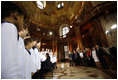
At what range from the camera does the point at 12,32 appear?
573 millimetres

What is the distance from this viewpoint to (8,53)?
511mm

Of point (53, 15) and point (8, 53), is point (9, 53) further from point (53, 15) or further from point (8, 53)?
point (53, 15)

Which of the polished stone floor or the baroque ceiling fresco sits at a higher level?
the baroque ceiling fresco

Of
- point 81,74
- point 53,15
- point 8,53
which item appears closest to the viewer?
point 8,53

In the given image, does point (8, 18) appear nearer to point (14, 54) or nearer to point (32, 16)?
point (14, 54)

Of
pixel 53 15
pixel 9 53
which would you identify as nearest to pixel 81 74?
pixel 9 53

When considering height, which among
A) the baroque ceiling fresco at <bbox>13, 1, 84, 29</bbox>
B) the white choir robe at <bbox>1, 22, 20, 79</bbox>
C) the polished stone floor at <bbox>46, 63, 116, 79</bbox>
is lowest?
the polished stone floor at <bbox>46, 63, 116, 79</bbox>

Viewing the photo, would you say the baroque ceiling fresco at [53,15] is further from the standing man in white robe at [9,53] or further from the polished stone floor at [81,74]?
the standing man in white robe at [9,53]

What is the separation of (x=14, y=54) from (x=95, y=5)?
285 inches

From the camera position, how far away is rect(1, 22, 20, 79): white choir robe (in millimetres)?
482

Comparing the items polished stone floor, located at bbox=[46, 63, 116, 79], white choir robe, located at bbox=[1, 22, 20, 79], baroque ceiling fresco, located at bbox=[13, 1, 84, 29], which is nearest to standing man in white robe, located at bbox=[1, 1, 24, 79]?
white choir robe, located at bbox=[1, 22, 20, 79]

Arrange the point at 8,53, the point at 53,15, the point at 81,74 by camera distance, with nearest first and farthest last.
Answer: the point at 8,53 → the point at 81,74 → the point at 53,15

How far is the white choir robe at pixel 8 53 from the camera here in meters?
0.48

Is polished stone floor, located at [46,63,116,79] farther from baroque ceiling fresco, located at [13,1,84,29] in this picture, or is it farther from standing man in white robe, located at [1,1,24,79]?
baroque ceiling fresco, located at [13,1,84,29]
